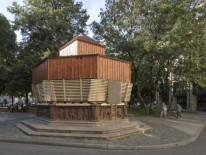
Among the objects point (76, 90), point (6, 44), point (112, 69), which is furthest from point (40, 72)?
point (6, 44)

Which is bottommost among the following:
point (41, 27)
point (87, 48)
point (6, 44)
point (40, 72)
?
point (40, 72)

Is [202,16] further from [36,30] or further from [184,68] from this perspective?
[36,30]

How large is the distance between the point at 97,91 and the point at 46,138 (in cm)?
470

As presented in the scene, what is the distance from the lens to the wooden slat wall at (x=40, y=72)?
21580 mm

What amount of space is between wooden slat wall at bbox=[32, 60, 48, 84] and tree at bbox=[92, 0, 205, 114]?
1206 centimetres

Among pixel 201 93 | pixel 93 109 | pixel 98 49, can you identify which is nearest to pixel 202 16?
pixel 98 49

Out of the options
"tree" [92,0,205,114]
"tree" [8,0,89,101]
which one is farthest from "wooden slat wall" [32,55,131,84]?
"tree" [8,0,89,101]

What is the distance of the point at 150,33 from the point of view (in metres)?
34.9

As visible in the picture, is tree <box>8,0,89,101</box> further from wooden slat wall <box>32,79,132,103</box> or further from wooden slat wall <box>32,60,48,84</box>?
wooden slat wall <box>32,79,132,103</box>

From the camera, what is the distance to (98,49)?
24.8 metres

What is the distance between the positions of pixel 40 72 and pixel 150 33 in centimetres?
1512

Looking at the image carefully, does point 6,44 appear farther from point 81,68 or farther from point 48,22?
point 81,68

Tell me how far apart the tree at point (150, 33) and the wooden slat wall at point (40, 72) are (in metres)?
12.1

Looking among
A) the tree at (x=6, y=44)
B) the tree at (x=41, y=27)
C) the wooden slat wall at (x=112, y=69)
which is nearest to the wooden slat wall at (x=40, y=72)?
the wooden slat wall at (x=112, y=69)
